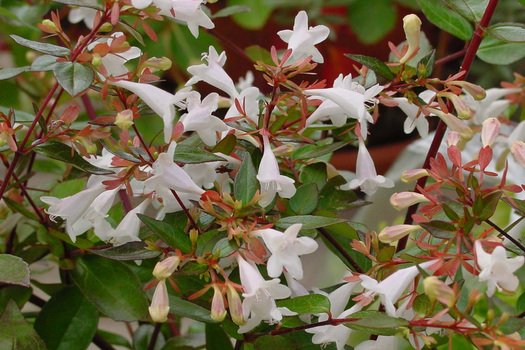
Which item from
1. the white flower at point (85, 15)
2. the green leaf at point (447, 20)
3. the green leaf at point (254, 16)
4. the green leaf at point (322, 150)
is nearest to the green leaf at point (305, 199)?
the green leaf at point (322, 150)

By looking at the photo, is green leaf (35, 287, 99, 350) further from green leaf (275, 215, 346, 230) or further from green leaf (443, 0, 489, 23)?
green leaf (443, 0, 489, 23)

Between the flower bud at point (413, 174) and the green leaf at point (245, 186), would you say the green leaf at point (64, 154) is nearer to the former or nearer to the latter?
the green leaf at point (245, 186)

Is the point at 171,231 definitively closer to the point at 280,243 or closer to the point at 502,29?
the point at 280,243

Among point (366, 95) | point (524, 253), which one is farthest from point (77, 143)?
point (524, 253)

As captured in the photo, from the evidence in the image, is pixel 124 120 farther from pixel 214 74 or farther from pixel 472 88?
pixel 472 88

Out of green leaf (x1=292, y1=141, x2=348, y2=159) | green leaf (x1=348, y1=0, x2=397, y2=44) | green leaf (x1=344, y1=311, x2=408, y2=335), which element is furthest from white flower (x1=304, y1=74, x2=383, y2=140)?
green leaf (x1=348, y1=0, x2=397, y2=44)

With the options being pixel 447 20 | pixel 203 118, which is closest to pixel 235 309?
pixel 203 118
